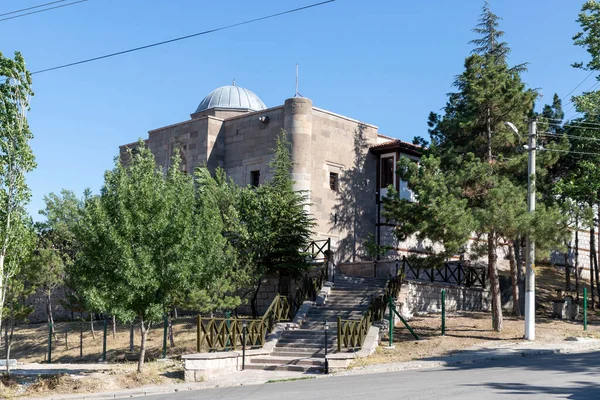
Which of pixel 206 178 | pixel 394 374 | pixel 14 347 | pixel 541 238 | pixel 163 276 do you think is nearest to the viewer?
pixel 394 374

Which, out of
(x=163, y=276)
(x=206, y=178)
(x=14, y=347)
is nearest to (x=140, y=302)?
(x=163, y=276)

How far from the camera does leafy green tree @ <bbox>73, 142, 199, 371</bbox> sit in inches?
724

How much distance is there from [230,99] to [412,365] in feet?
96.3

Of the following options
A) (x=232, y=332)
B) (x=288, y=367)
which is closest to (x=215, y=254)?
(x=232, y=332)

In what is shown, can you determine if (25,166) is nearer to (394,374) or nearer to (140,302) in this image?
(140,302)

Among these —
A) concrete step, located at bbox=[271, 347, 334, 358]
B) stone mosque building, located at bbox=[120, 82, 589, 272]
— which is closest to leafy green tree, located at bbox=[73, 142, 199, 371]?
concrete step, located at bbox=[271, 347, 334, 358]

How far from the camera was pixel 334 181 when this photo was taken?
34438 millimetres

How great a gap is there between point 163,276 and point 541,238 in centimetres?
1204

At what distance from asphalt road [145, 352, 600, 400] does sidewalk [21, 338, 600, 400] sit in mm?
756

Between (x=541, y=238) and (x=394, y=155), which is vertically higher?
(x=394, y=155)

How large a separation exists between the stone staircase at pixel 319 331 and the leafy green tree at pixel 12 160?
24.0 ft

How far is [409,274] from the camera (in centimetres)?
3069

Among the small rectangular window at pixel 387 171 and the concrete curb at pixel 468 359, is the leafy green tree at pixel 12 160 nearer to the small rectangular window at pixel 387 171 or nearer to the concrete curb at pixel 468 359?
the concrete curb at pixel 468 359

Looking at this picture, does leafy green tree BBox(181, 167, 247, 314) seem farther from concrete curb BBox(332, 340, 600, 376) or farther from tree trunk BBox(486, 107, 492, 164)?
tree trunk BBox(486, 107, 492, 164)
